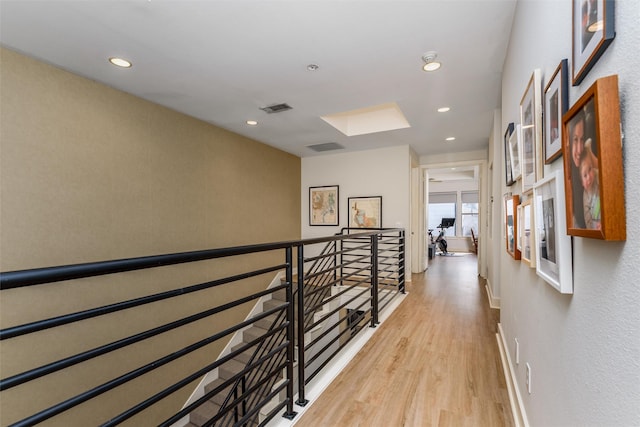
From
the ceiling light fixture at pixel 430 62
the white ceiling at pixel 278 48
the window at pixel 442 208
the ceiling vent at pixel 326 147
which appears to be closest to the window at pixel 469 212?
the window at pixel 442 208

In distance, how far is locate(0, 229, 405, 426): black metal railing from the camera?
84cm

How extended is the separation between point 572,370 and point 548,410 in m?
0.38

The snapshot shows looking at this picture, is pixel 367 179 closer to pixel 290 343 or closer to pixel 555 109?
pixel 290 343

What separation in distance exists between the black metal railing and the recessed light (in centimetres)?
186

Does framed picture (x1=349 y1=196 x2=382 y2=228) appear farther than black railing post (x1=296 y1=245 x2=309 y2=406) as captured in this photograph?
Yes

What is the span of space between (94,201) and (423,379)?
340cm

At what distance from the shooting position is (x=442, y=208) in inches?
452

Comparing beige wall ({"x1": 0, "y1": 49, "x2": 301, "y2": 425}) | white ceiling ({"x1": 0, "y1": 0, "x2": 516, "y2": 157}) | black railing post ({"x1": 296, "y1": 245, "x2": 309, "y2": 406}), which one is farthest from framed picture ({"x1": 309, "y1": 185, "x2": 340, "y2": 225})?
black railing post ({"x1": 296, "y1": 245, "x2": 309, "y2": 406})

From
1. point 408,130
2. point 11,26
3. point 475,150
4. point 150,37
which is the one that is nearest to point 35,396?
point 11,26

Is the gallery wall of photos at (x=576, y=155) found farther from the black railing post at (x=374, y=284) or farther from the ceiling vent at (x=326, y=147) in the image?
the ceiling vent at (x=326, y=147)

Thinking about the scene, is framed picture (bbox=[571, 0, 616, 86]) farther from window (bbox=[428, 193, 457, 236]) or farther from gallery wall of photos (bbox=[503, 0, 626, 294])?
window (bbox=[428, 193, 457, 236])

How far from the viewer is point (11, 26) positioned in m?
2.05

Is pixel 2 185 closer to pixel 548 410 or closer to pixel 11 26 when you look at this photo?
pixel 11 26

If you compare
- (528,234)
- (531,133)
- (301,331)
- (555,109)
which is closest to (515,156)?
(531,133)
